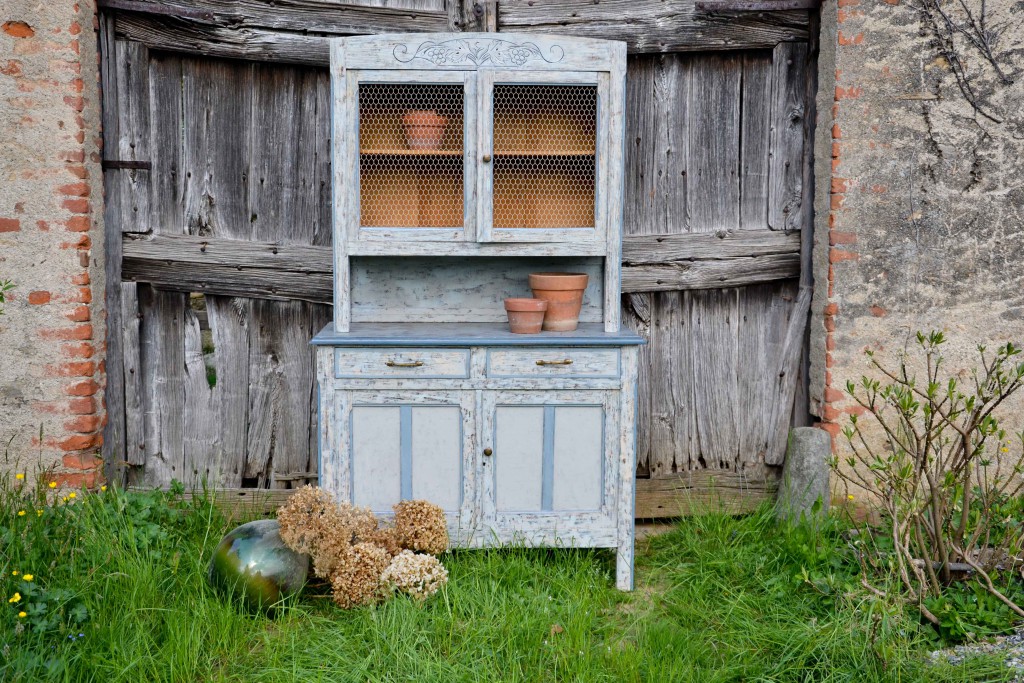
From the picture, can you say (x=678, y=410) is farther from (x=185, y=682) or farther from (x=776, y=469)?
(x=185, y=682)

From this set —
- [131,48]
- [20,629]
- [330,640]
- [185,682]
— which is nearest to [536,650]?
[330,640]

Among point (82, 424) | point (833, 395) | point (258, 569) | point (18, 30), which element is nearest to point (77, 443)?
point (82, 424)

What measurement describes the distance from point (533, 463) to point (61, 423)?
7.03 ft

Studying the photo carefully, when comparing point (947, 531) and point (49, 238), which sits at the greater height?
point (49, 238)

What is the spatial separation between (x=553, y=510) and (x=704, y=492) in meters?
1.17

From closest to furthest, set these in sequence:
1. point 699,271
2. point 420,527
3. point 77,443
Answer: point 420,527 < point 77,443 < point 699,271

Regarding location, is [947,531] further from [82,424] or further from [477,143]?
[82,424]

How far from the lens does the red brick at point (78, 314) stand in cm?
391

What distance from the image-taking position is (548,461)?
3.60 m

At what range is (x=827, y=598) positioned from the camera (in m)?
3.31

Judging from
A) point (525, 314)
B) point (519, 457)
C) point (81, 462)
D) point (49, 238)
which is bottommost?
point (81, 462)

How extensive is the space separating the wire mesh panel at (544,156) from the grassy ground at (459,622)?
56.4 inches

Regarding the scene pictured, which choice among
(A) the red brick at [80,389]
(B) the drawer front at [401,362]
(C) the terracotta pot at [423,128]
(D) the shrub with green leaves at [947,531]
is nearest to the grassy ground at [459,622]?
(D) the shrub with green leaves at [947,531]

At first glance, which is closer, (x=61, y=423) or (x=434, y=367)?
(x=434, y=367)
